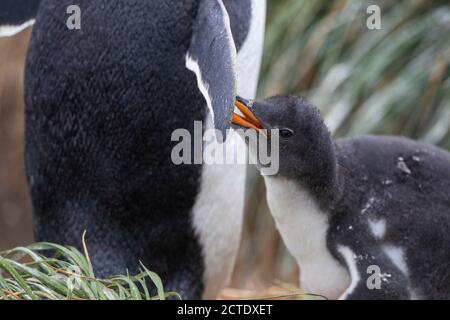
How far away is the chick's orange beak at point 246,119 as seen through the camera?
1901 mm

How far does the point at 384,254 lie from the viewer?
1961mm

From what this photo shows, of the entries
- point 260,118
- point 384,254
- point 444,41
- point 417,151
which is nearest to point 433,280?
point 384,254

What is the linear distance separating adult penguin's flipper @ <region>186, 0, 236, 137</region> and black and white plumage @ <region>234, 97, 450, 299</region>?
0.11m

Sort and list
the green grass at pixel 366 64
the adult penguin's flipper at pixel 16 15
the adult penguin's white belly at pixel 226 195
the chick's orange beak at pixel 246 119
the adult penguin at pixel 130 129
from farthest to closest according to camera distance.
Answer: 1. the green grass at pixel 366 64
2. the adult penguin's flipper at pixel 16 15
3. the adult penguin's white belly at pixel 226 195
4. the adult penguin at pixel 130 129
5. the chick's orange beak at pixel 246 119

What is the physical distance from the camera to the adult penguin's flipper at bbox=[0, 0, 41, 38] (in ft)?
7.47

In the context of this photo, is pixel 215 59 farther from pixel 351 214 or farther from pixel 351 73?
pixel 351 73

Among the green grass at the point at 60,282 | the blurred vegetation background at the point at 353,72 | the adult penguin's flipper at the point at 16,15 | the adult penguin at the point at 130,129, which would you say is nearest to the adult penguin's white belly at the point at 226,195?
the adult penguin at the point at 130,129

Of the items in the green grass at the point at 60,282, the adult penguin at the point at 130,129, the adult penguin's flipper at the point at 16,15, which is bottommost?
the green grass at the point at 60,282

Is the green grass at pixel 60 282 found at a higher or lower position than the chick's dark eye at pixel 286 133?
lower

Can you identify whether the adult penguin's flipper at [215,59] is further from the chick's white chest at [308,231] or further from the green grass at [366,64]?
the green grass at [366,64]

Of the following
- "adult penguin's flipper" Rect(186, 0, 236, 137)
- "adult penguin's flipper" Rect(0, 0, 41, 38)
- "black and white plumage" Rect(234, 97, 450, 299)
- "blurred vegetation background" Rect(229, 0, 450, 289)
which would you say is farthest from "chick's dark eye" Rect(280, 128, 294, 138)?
"blurred vegetation background" Rect(229, 0, 450, 289)

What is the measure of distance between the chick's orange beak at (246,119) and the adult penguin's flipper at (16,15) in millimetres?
640

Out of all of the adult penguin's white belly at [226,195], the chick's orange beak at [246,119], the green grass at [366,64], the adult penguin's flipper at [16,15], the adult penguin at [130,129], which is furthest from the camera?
the green grass at [366,64]
